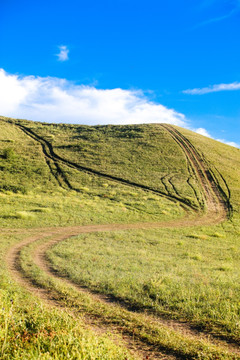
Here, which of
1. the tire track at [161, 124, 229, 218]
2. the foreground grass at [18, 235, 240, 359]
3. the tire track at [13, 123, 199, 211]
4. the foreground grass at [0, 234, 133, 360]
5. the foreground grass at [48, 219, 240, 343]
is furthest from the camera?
the tire track at [13, 123, 199, 211]

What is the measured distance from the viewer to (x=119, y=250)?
56.5 ft

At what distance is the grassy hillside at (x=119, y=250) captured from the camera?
232 inches

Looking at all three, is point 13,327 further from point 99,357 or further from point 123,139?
point 123,139

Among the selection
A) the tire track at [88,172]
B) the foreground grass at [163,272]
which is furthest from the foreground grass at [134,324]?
the tire track at [88,172]

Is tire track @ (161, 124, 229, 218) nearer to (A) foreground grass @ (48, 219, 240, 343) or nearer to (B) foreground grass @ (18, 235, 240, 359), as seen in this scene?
(A) foreground grass @ (48, 219, 240, 343)

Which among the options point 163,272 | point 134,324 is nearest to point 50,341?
point 134,324

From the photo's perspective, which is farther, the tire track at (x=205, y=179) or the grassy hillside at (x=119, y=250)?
the tire track at (x=205, y=179)

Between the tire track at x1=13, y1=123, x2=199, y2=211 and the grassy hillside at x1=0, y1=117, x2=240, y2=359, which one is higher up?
the tire track at x1=13, y1=123, x2=199, y2=211

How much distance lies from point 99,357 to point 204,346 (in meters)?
3.07

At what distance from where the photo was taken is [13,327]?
16.9 feet

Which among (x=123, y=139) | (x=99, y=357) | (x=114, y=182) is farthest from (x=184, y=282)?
(x=123, y=139)

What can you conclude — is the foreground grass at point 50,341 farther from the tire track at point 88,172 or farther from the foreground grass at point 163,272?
the tire track at point 88,172

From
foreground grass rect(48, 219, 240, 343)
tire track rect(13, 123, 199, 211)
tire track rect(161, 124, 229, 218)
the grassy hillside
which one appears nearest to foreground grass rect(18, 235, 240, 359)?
the grassy hillside

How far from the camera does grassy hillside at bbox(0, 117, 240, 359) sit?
589cm
